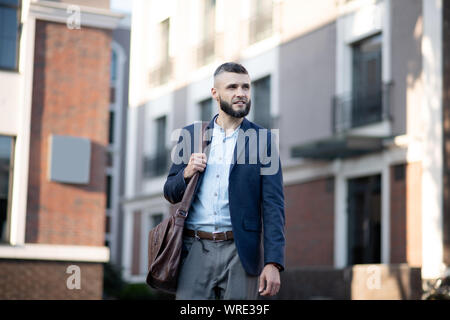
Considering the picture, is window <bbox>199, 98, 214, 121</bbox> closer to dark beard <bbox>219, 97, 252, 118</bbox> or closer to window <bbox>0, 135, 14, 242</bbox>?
window <bbox>0, 135, 14, 242</bbox>

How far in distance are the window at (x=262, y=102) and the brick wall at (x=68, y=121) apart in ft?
29.1

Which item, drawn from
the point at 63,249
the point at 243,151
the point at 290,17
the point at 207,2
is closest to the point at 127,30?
the point at 207,2

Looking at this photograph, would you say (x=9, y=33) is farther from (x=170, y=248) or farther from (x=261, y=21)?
(x=261, y=21)

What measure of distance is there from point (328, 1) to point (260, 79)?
11.2 feet

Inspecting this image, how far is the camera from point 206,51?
24.6 metres

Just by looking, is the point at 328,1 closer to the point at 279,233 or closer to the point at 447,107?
the point at 447,107

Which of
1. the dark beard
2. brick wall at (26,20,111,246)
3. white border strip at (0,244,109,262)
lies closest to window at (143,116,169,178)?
brick wall at (26,20,111,246)

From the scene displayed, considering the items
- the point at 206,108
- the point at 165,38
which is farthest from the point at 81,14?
the point at 206,108

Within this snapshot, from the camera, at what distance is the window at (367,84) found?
18.7m

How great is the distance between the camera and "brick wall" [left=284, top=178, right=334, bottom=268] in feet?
65.9

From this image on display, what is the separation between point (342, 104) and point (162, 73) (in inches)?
342

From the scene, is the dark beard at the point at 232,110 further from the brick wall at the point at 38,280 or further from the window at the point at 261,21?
the window at the point at 261,21

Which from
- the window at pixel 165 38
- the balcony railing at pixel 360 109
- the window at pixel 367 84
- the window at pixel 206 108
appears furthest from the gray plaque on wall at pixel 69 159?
the window at pixel 206 108

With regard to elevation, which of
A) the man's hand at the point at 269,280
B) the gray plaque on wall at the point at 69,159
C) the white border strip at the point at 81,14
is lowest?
the man's hand at the point at 269,280
